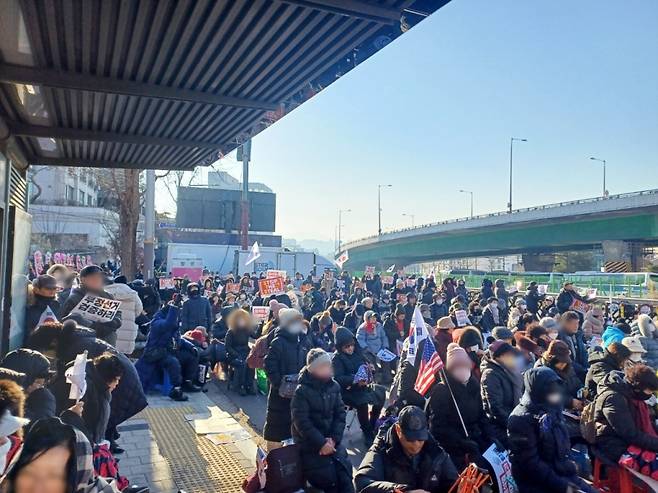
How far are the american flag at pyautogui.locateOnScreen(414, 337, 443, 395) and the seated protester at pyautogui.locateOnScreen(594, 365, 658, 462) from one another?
1566 mm

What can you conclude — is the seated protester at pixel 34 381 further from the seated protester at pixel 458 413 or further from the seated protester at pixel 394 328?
the seated protester at pixel 394 328

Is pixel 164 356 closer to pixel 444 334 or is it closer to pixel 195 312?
pixel 195 312

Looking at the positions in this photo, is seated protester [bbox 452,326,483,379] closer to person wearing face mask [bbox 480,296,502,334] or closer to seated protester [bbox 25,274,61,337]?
seated protester [bbox 25,274,61,337]

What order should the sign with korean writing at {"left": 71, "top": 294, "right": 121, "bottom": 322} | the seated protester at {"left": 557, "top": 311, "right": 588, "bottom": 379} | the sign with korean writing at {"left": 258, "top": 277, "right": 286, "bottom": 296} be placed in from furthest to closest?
the sign with korean writing at {"left": 258, "top": 277, "right": 286, "bottom": 296} → the seated protester at {"left": 557, "top": 311, "right": 588, "bottom": 379} → the sign with korean writing at {"left": 71, "top": 294, "right": 121, "bottom": 322}

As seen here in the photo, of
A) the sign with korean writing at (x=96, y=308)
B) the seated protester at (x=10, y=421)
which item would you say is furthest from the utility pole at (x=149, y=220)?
the seated protester at (x=10, y=421)

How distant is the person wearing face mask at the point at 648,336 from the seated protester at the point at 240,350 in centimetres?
687

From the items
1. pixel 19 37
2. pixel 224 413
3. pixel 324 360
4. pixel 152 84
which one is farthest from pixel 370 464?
pixel 224 413

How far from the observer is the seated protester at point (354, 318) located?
12578 millimetres

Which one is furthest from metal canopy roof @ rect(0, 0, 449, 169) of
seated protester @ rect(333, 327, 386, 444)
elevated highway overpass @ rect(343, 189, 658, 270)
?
elevated highway overpass @ rect(343, 189, 658, 270)

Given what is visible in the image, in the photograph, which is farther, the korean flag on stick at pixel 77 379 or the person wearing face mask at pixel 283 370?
the person wearing face mask at pixel 283 370

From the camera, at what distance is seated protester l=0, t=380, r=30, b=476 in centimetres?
292

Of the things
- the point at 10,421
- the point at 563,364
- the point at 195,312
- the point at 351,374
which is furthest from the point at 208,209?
the point at 10,421

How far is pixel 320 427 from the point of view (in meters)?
5.11

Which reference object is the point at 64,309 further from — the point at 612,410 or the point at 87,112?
the point at 612,410
